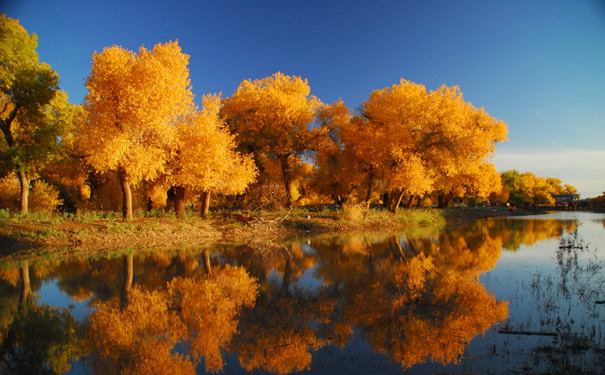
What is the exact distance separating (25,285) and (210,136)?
13.2 meters

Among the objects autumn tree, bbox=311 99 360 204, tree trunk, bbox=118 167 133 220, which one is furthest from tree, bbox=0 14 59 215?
autumn tree, bbox=311 99 360 204

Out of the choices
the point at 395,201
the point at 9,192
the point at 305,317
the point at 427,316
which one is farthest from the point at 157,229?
the point at 395,201

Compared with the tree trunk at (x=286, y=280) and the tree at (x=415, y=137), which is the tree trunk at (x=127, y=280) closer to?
the tree trunk at (x=286, y=280)

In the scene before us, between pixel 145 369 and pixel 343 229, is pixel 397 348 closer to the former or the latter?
pixel 145 369

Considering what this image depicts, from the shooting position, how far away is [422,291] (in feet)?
26.2

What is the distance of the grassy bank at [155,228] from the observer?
15188mm

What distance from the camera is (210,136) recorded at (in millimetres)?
20812

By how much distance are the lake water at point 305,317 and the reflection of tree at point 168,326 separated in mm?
26

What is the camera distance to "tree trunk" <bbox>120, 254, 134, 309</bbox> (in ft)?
25.2

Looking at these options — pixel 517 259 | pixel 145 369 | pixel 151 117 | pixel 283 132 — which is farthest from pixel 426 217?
pixel 145 369

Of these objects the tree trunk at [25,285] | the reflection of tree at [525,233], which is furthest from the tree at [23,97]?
the reflection of tree at [525,233]

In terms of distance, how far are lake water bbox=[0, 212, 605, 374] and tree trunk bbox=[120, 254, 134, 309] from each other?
71mm

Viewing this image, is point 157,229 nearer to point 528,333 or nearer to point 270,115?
point 270,115

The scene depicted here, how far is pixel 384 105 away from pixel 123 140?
2170 cm
